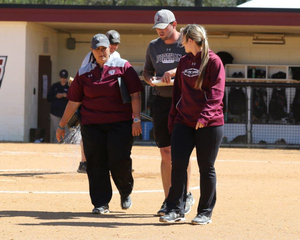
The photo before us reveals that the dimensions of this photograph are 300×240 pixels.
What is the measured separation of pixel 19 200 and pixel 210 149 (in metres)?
2.78

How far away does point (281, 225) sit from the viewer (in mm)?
6273

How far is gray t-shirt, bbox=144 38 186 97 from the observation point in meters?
6.89

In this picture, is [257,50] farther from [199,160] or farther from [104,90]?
[199,160]

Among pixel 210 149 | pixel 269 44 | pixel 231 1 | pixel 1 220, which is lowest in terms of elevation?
pixel 1 220

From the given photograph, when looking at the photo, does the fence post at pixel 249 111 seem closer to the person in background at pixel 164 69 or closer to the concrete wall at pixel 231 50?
the concrete wall at pixel 231 50

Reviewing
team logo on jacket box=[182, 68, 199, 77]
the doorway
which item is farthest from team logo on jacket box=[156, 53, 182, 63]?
the doorway

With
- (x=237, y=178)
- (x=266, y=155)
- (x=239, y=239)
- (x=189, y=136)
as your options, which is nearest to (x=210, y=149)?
(x=189, y=136)

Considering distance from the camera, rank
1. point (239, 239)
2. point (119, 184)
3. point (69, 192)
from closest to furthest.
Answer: point (239, 239), point (119, 184), point (69, 192)

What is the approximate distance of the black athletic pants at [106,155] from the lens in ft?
22.9

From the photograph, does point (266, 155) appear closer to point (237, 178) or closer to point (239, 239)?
point (237, 178)

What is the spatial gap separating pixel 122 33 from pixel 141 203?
512 inches

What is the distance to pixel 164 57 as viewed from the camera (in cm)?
693

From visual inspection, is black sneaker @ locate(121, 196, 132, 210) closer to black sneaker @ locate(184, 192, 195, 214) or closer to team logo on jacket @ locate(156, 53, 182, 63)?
black sneaker @ locate(184, 192, 195, 214)

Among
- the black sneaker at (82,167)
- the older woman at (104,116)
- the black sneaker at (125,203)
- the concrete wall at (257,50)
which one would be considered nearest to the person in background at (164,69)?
the older woman at (104,116)
